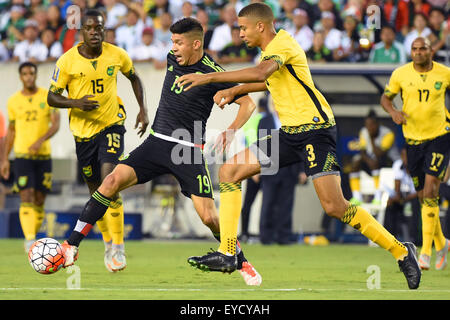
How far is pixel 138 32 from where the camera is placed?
66.1 feet

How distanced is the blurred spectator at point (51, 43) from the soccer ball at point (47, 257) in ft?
37.8

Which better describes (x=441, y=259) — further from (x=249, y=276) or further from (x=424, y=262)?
(x=249, y=276)

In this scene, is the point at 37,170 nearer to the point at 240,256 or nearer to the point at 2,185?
the point at 2,185

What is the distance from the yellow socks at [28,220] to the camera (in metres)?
14.2

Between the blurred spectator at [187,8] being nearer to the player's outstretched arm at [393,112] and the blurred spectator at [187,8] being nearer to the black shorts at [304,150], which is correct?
the player's outstretched arm at [393,112]

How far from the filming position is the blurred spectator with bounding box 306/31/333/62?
17922 mm

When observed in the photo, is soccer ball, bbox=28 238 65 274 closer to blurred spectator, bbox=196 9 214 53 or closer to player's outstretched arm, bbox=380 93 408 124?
player's outstretched arm, bbox=380 93 408 124

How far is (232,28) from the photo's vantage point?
19.1 m

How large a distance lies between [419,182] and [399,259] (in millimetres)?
3804

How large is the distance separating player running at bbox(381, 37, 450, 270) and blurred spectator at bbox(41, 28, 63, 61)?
9491mm

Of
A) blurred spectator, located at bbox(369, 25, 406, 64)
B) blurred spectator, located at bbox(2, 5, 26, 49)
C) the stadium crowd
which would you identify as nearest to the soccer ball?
the stadium crowd

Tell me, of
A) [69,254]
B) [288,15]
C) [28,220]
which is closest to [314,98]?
[69,254]
